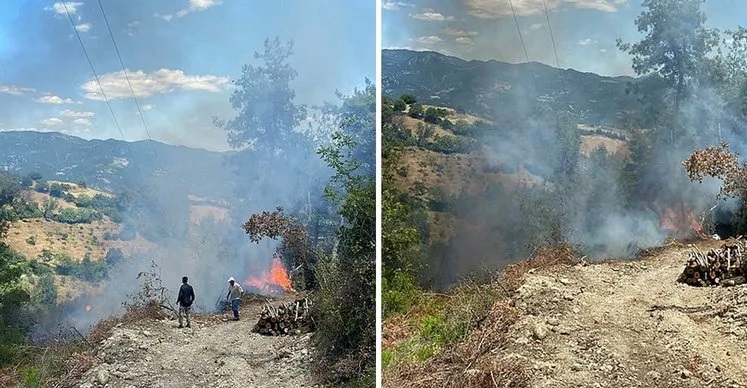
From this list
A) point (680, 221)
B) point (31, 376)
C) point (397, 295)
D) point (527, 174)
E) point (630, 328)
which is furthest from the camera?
point (397, 295)

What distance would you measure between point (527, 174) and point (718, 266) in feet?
3.57

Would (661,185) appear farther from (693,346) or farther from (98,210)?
(98,210)

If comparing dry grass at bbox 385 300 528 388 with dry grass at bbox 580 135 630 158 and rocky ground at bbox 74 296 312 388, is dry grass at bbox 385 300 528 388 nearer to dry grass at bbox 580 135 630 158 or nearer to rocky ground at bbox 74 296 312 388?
rocky ground at bbox 74 296 312 388

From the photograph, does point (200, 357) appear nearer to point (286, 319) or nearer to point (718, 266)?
point (286, 319)

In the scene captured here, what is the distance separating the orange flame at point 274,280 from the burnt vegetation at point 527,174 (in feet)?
2.19

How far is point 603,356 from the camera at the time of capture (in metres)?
3.94

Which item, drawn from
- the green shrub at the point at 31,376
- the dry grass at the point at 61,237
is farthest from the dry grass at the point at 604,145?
the green shrub at the point at 31,376

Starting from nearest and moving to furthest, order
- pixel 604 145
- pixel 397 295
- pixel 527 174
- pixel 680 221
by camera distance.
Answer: pixel 680 221, pixel 604 145, pixel 527 174, pixel 397 295

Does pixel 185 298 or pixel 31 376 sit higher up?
pixel 185 298

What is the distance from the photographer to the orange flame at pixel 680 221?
414 cm

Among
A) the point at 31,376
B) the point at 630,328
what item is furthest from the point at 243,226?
the point at 630,328

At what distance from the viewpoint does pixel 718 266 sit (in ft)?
13.4

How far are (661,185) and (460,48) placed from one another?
1.31 metres

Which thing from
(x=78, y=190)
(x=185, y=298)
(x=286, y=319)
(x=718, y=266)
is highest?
(x=78, y=190)
